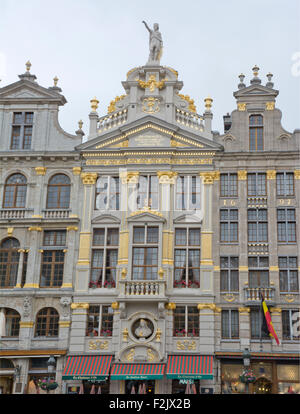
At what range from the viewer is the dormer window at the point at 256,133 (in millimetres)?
37469

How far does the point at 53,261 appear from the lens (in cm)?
3634

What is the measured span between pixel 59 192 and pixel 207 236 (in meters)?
10.1

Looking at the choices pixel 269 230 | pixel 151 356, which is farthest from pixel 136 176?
pixel 151 356

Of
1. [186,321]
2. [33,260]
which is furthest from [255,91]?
[33,260]

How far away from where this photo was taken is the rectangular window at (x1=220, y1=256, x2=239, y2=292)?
114 feet

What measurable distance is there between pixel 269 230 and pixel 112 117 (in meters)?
→ 12.8

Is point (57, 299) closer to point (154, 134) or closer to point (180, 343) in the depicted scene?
point (180, 343)

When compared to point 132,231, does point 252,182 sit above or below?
above

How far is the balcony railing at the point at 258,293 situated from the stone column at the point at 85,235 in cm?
975

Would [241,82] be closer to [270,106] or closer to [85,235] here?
[270,106]

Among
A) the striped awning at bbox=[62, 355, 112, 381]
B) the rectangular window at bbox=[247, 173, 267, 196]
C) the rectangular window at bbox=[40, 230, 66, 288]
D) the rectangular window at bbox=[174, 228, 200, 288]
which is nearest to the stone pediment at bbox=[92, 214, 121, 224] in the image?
the rectangular window at bbox=[40, 230, 66, 288]

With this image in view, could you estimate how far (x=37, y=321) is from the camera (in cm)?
3541

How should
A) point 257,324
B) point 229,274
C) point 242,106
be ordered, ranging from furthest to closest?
1. point 242,106
2. point 229,274
3. point 257,324

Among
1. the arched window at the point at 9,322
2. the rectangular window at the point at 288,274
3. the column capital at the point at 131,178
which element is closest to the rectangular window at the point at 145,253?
the column capital at the point at 131,178
